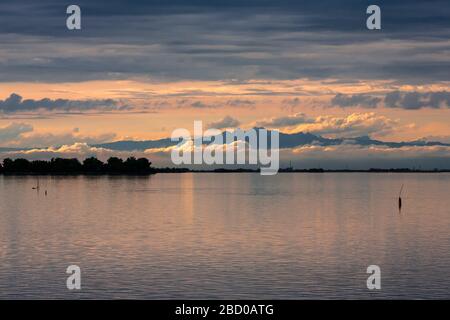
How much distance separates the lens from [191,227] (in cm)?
9712

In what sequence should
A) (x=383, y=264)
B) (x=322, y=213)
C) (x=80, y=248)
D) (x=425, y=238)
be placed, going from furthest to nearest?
(x=322, y=213) → (x=425, y=238) → (x=80, y=248) → (x=383, y=264)

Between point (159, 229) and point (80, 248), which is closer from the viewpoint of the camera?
point (80, 248)

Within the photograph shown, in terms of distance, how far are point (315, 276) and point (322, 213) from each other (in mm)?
71497

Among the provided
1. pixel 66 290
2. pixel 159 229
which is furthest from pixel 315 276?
pixel 159 229

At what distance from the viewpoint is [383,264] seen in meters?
62.3

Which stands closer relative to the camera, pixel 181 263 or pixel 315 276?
pixel 315 276
